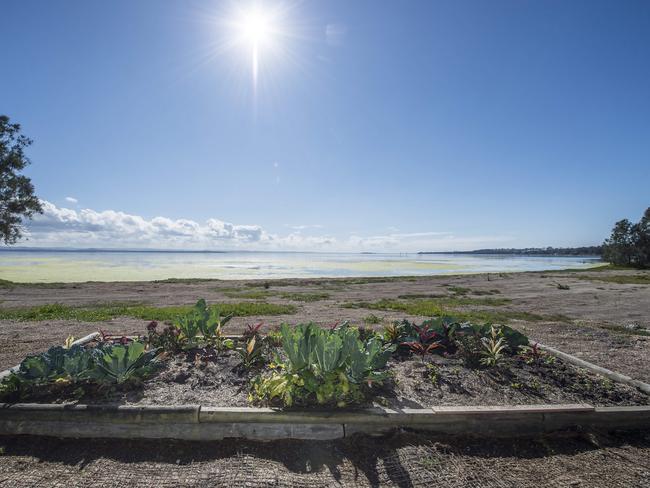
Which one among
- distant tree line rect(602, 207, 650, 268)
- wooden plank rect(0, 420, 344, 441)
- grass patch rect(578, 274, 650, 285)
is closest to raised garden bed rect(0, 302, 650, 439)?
wooden plank rect(0, 420, 344, 441)

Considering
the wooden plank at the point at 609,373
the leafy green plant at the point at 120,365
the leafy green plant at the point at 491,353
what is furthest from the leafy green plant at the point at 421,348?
the leafy green plant at the point at 120,365

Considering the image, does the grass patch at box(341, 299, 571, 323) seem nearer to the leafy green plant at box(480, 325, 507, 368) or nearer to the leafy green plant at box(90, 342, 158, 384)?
the leafy green plant at box(480, 325, 507, 368)

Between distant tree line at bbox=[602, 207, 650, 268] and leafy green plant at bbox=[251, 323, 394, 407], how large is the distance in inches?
3091

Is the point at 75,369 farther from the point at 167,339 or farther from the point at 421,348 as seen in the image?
the point at 421,348

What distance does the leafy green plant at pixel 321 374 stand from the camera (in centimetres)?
349

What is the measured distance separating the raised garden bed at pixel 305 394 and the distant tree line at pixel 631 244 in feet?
250

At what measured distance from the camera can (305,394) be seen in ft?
11.5

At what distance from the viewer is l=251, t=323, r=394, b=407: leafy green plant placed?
3492 millimetres

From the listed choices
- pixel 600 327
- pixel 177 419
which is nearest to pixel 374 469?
pixel 177 419

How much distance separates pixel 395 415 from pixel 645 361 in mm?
5829

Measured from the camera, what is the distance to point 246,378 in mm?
4293

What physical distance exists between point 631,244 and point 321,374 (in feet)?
273

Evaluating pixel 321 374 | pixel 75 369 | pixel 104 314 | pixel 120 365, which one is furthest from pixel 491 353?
pixel 104 314

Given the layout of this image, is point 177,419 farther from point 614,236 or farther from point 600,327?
point 614,236
